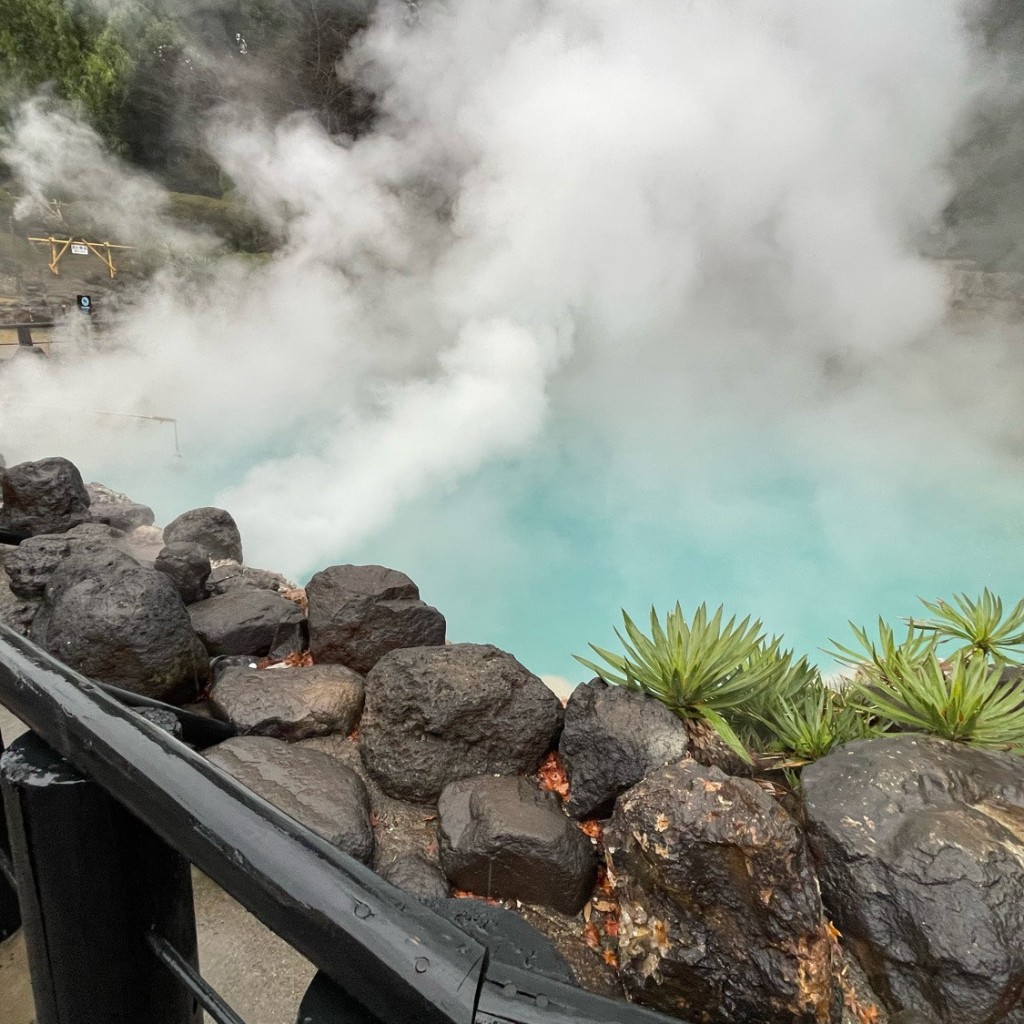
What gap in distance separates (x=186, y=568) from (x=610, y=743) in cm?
314

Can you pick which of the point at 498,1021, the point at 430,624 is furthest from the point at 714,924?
the point at 430,624

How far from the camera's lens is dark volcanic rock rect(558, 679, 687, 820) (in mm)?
Answer: 2789

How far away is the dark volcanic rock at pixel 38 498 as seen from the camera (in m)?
5.48

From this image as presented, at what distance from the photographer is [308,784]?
117 inches

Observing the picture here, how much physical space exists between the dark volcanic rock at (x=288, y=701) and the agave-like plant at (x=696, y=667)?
134 centimetres

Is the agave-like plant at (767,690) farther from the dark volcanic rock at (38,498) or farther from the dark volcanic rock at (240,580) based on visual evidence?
the dark volcanic rock at (38,498)

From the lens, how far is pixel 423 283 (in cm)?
1534

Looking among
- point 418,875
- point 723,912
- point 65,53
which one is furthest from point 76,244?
point 723,912

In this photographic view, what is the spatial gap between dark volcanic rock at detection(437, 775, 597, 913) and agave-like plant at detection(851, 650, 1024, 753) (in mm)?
1400

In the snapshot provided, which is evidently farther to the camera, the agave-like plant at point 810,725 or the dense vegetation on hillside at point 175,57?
the dense vegetation on hillside at point 175,57

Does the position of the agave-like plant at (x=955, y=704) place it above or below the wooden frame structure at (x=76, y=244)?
below

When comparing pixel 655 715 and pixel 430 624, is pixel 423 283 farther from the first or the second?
pixel 655 715

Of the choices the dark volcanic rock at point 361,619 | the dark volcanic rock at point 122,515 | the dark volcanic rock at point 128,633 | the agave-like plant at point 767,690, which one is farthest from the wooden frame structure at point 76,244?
the agave-like plant at point 767,690

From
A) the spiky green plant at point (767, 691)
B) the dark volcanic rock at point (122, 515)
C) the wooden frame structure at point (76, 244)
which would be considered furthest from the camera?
the wooden frame structure at point (76, 244)
